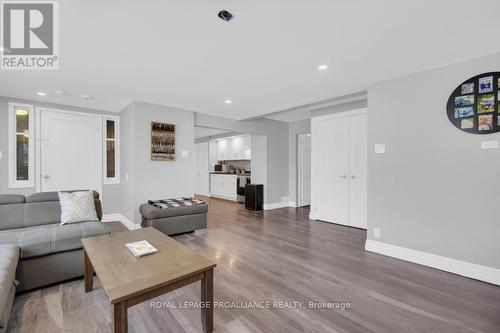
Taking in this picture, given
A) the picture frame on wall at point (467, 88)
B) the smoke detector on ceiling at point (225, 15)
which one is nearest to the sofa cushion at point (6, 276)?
the smoke detector on ceiling at point (225, 15)

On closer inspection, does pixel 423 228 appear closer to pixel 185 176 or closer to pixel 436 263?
pixel 436 263

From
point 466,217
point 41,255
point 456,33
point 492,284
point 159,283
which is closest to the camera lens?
point 159,283

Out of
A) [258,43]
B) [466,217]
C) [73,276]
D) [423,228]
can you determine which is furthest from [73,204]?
[466,217]

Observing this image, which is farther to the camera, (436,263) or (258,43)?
(436,263)

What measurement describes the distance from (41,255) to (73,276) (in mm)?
379

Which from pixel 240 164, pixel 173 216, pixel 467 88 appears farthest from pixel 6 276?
pixel 240 164

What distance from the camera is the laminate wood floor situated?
170cm

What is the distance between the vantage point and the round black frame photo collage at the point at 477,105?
232 cm

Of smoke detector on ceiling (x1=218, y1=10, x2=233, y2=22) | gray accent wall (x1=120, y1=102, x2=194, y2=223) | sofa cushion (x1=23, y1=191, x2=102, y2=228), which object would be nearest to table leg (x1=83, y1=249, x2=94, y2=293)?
sofa cushion (x1=23, y1=191, x2=102, y2=228)

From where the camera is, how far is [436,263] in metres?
2.65

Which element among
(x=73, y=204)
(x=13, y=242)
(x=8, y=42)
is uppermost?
(x=8, y=42)

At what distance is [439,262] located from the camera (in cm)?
263

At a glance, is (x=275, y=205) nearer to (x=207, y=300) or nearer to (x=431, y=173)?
(x=431, y=173)

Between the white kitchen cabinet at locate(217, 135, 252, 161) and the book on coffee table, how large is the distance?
223 inches
